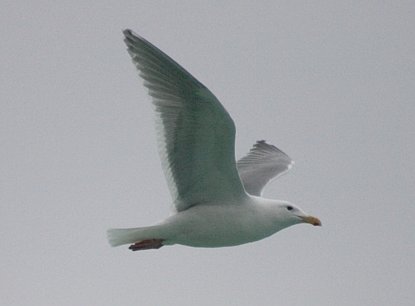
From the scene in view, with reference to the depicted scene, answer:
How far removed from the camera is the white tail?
10.7m

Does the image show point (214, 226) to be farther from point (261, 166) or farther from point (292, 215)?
point (261, 166)

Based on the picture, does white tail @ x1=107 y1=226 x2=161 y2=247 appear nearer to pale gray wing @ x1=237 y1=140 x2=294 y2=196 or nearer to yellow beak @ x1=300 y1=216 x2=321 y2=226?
yellow beak @ x1=300 y1=216 x2=321 y2=226

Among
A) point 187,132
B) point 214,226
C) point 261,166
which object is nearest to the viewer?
point 187,132

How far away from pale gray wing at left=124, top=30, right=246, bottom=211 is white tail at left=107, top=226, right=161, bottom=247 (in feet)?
1.85

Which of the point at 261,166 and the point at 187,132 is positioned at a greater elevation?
the point at 187,132

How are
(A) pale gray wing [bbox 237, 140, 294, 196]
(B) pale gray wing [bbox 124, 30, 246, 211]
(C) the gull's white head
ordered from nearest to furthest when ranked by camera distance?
(B) pale gray wing [bbox 124, 30, 246, 211], (C) the gull's white head, (A) pale gray wing [bbox 237, 140, 294, 196]

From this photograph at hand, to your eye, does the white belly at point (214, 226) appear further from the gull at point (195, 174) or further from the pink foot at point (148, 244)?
the pink foot at point (148, 244)

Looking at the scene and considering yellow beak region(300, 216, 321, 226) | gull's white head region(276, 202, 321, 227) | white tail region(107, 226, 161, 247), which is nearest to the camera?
white tail region(107, 226, 161, 247)

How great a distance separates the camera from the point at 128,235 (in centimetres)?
1084

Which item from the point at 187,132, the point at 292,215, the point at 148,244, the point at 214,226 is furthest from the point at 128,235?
the point at 292,215

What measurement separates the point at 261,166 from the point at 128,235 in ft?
13.6

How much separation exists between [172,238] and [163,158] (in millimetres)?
930

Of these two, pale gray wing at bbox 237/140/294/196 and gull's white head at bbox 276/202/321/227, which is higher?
pale gray wing at bbox 237/140/294/196

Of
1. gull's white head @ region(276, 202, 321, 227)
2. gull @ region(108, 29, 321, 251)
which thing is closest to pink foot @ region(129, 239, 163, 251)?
gull @ region(108, 29, 321, 251)
